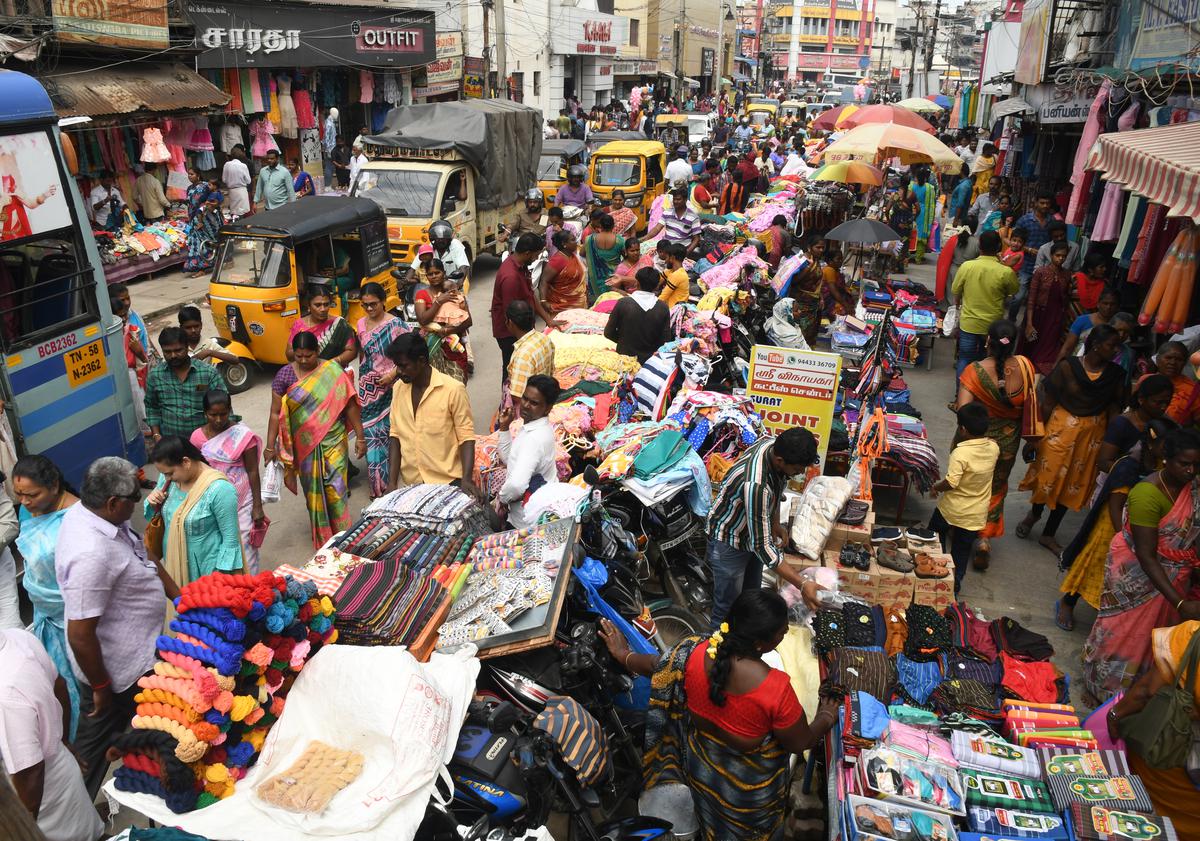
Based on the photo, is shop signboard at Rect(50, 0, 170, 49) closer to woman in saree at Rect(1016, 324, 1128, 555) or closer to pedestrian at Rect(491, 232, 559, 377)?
pedestrian at Rect(491, 232, 559, 377)

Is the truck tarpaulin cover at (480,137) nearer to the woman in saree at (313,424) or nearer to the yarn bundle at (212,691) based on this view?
the woman in saree at (313,424)

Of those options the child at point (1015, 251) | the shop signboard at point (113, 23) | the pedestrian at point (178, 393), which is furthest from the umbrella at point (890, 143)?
the shop signboard at point (113, 23)

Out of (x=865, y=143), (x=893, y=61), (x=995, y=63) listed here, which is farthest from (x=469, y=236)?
(x=893, y=61)

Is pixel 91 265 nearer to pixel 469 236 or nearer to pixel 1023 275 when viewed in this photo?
pixel 469 236

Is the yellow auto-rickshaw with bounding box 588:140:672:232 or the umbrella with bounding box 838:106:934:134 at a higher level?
the umbrella with bounding box 838:106:934:134

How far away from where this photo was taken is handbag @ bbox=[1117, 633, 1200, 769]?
11.8 ft

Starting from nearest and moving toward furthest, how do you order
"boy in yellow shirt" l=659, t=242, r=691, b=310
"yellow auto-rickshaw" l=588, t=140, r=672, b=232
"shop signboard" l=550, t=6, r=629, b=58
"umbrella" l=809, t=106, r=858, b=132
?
"boy in yellow shirt" l=659, t=242, r=691, b=310 → "yellow auto-rickshaw" l=588, t=140, r=672, b=232 → "umbrella" l=809, t=106, r=858, b=132 → "shop signboard" l=550, t=6, r=629, b=58

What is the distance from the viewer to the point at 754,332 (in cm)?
947

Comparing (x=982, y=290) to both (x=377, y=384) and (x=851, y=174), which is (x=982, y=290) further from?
(x=377, y=384)

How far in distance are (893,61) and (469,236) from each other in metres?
115

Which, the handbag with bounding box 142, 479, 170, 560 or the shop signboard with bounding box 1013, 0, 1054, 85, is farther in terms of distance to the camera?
the shop signboard with bounding box 1013, 0, 1054, 85

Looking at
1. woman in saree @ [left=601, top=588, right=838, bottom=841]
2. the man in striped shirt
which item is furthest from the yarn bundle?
the man in striped shirt

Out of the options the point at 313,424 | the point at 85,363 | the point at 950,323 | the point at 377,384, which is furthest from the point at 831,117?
the point at 85,363

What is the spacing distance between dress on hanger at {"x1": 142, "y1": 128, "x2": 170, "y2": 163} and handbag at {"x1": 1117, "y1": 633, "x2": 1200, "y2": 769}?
16.6m
